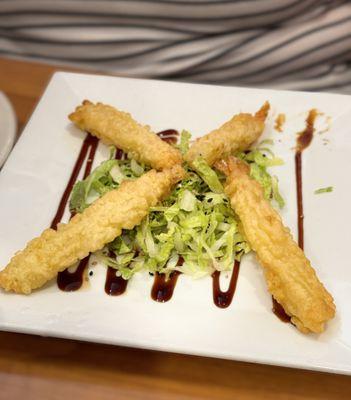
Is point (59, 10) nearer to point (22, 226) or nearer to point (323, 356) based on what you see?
point (22, 226)

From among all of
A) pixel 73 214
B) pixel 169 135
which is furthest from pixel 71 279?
pixel 169 135

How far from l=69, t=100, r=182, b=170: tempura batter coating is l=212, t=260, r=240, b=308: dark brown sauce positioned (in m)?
0.50

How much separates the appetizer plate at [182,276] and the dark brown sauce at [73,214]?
3 cm

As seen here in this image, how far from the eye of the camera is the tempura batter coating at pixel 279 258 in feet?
4.86

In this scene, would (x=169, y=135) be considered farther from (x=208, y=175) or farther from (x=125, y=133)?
(x=208, y=175)

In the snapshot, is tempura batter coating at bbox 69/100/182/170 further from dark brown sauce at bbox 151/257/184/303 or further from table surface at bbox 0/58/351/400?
table surface at bbox 0/58/351/400

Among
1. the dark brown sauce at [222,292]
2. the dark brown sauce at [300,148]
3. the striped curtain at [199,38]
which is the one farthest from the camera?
the striped curtain at [199,38]

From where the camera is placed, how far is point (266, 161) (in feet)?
6.70

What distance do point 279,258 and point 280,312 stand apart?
0.18 m

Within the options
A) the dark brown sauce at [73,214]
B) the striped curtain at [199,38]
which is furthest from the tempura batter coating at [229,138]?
the striped curtain at [199,38]

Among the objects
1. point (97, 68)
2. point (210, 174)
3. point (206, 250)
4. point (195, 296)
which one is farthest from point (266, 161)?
point (97, 68)

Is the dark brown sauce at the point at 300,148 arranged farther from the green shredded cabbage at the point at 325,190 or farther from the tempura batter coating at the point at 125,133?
the tempura batter coating at the point at 125,133

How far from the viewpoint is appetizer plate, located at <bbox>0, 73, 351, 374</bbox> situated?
4.85ft

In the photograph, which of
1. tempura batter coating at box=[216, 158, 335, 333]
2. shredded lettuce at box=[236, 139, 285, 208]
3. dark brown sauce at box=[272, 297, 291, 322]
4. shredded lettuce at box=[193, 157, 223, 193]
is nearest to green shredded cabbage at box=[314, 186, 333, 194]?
shredded lettuce at box=[236, 139, 285, 208]
